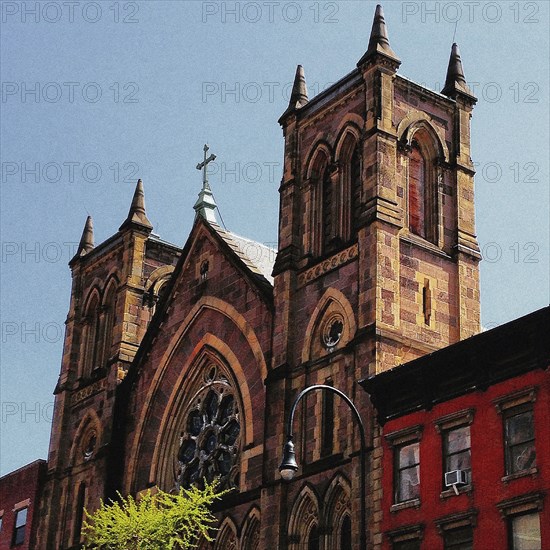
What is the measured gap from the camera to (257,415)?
156 ft

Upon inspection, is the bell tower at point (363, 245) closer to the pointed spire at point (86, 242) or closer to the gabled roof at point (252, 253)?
the gabled roof at point (252, 253)

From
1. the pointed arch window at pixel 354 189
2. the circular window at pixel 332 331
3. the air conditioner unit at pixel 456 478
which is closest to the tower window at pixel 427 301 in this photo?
the circular window at pixel 332 331

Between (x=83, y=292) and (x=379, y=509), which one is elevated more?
(x=83, y=292)

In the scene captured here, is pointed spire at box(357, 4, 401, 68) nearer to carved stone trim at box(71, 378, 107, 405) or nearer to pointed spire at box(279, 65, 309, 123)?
pointed spire at box(279, 65, 309, 123)

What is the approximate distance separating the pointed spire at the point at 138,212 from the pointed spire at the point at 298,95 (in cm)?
1062

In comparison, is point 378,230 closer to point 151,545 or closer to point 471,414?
point 471,414

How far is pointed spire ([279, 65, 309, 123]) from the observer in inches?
2029

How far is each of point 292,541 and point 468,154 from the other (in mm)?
15448

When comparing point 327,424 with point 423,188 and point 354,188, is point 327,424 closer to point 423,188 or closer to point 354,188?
point 354,188

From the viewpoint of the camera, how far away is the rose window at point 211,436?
49219 mm

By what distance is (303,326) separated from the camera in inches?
1826

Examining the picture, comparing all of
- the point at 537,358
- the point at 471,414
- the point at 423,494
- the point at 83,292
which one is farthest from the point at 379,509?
the point at 83,292

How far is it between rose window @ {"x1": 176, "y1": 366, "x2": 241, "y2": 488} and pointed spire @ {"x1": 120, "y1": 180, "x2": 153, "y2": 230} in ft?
33.8

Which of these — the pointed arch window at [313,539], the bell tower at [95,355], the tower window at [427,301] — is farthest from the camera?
the bell tower at [95,355]
